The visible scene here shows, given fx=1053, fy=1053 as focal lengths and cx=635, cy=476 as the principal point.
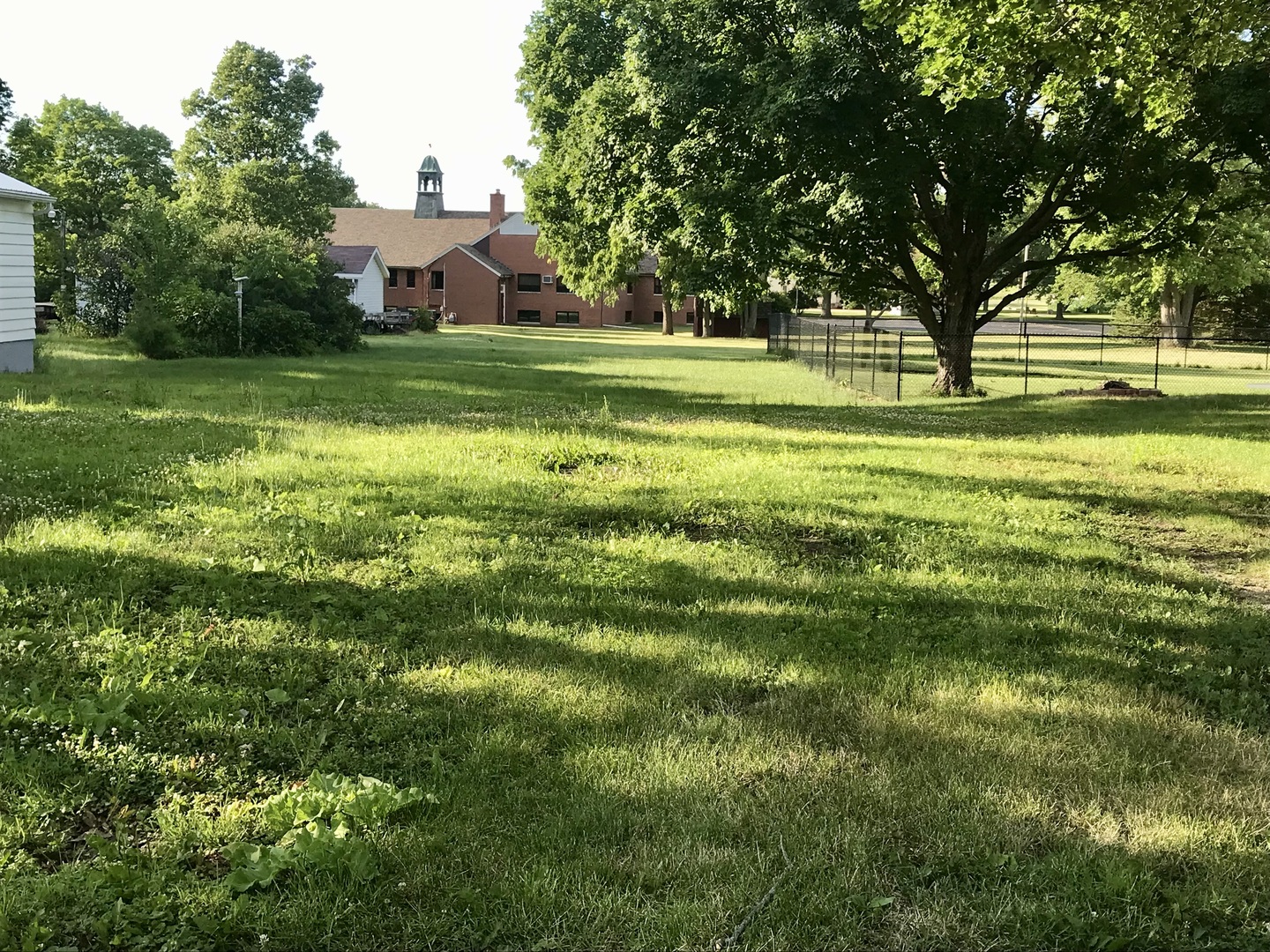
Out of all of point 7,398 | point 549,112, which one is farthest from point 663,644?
point 549,112

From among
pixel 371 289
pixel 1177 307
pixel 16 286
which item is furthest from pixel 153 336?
pixel 1177 307

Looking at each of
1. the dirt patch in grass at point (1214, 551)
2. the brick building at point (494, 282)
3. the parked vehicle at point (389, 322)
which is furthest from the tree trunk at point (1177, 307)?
the dirt patch in grass at point (1214, 551)

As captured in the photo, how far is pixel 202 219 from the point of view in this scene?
32625mm

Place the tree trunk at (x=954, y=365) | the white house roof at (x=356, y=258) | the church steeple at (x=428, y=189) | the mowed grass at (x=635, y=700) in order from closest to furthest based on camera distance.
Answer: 1. the mowed grass at (x=635, y=700)
2. the tree trunk at (x=954, y=365)
3. the white house roof at (x=356, y=258)
4. the church steeple at (x=428, y=189)

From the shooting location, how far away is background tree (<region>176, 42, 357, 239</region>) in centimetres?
4659

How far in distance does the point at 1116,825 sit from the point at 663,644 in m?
2.30

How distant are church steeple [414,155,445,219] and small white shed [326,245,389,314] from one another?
4561cm

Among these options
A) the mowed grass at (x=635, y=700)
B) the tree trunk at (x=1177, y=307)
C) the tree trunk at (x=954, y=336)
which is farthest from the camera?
the tree trunk at (x=1177, y=307)

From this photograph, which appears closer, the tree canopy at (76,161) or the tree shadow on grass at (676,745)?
the tree shadow on grass at (676,745)

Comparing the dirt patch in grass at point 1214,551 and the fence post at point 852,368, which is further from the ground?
the fence post at point 852,368

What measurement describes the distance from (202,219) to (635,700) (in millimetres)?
32351

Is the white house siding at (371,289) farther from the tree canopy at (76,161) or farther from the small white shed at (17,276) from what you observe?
the small white shed at (17,276)

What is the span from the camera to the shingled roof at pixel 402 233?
7412cm

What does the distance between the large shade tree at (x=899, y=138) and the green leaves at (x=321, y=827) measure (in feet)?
39.4
